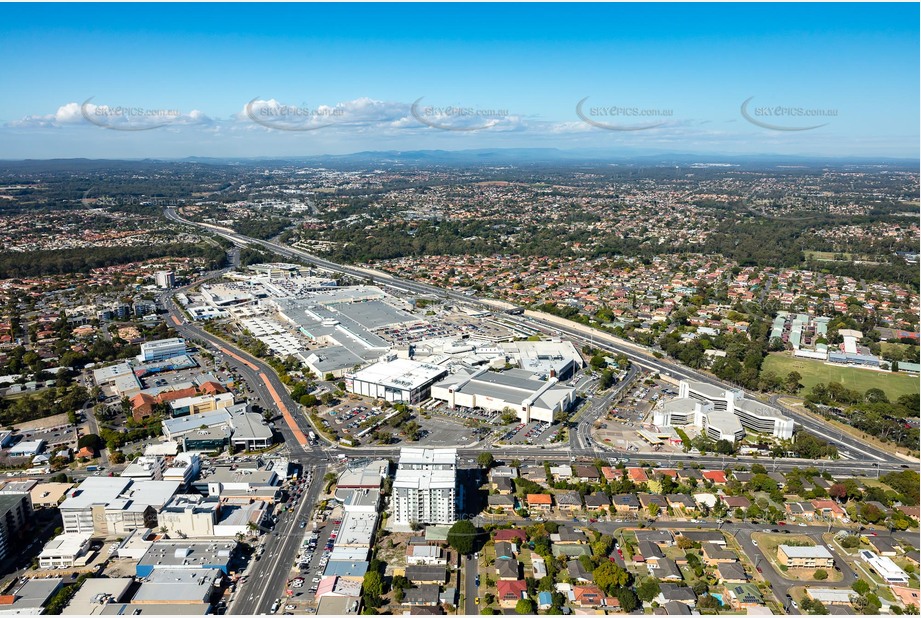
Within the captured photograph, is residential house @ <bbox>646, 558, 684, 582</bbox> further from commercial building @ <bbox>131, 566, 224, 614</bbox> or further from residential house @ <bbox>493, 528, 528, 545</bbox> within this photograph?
commercial building @ <bbox>131, 566, 224, 614</bbox>

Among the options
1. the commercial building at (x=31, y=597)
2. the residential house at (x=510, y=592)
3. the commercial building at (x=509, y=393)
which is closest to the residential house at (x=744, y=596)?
the residential house at (x=510, y=592)

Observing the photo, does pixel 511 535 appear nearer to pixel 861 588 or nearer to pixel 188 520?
pixel 861 588

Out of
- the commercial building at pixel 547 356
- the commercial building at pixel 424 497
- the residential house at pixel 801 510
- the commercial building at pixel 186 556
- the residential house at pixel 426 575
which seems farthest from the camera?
the commercial building at pixel 547 356

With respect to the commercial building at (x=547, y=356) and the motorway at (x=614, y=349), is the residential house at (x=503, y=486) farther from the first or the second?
the commercial building at (x=547, y=356)

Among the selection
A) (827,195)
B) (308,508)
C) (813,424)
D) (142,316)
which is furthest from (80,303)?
(827,195)

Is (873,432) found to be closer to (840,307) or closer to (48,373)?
(840,307)
